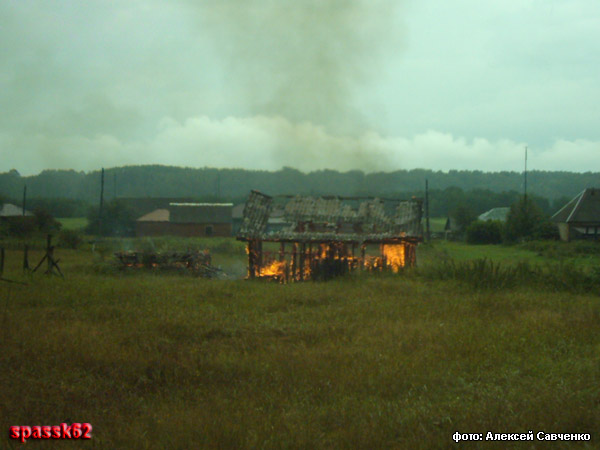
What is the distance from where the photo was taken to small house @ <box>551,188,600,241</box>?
126 ft

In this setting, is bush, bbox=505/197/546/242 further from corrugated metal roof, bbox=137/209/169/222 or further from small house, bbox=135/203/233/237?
corrugated metal roof, bbox=137/209/169/222

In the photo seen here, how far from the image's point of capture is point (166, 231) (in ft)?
164

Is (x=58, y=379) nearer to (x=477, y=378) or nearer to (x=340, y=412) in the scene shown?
(x=340, y=412)

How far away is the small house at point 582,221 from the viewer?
38500 mm

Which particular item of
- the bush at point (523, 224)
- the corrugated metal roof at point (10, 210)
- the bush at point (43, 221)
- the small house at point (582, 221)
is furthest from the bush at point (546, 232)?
the corrugated metal roof at point (10, 210)

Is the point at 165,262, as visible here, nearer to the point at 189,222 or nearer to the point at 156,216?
the point at 189,222

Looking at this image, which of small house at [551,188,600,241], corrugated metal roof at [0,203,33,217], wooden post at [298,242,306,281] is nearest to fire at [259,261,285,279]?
wooden post at [298,242,306,281]

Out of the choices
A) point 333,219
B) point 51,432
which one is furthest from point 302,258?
point 51,432

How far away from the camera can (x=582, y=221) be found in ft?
127

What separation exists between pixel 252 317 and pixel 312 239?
980 cm

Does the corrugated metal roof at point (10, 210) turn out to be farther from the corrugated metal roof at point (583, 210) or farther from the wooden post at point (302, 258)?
the corrugated metal roof at point (583, 210)

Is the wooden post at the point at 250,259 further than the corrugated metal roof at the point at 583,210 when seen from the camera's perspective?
No

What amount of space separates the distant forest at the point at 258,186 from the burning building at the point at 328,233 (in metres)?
36.0

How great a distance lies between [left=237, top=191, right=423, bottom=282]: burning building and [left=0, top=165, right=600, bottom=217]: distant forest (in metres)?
36.0
